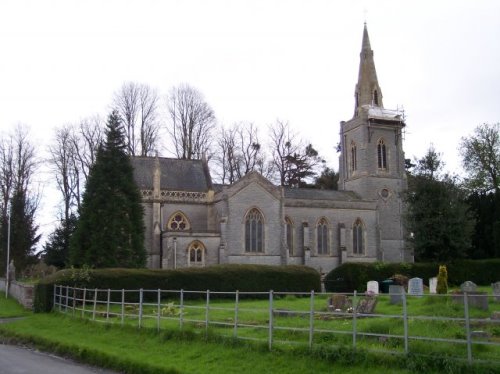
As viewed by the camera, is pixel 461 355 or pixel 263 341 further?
pixel 263 341

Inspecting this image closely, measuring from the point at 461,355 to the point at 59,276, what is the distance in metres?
21.7

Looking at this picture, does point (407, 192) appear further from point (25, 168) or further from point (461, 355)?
point (25, 168)

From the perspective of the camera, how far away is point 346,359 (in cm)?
1102

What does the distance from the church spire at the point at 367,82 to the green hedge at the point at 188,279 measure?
27.6 m

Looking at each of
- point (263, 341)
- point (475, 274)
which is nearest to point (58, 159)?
point (475, 274)

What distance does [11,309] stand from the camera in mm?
30594

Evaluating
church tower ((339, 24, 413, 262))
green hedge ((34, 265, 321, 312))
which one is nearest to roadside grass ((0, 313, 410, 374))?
green hedge ((34, 265, 321, 312))

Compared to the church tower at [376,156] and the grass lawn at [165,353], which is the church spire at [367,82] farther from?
the grass lawn at [165,353]

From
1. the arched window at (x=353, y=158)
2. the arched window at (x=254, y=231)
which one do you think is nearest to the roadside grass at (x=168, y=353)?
the arched window at (x=254, y=231)

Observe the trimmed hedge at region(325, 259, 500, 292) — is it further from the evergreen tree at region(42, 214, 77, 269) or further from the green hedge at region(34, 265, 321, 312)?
the evergreen tree at region(42, 214, 77, 269)

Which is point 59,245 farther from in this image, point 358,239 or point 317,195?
point 358,239

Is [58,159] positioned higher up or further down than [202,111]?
further down

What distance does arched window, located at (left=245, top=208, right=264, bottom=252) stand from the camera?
44.7 meters

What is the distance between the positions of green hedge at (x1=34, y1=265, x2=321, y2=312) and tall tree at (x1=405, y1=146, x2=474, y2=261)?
8161mm
